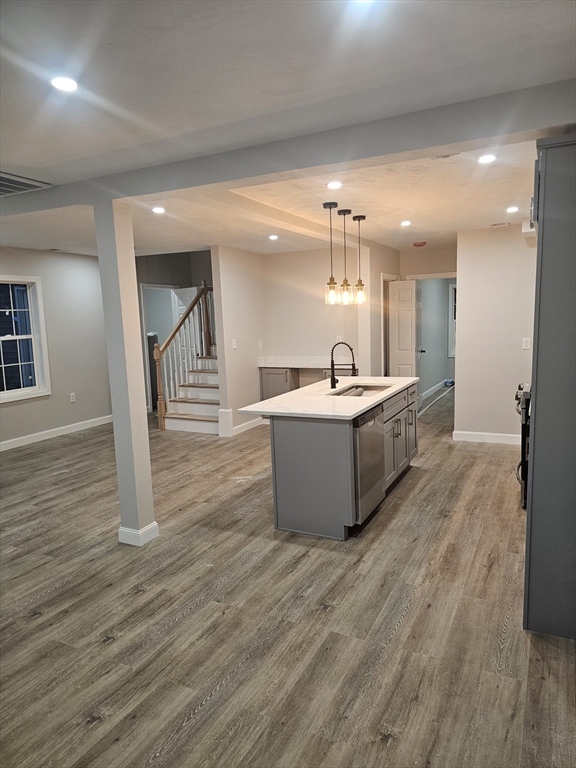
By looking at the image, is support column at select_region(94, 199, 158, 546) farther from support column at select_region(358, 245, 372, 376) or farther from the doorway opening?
the doorway opening

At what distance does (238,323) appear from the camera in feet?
22.6

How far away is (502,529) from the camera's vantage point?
3609 millimetres

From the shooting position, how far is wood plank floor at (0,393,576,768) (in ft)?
6.14

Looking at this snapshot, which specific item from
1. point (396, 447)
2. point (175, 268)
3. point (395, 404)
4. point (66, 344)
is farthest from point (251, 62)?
point (175, 268)

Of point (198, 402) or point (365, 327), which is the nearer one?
point (365, 327)

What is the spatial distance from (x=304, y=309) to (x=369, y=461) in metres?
4.04

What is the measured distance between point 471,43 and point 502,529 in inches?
119

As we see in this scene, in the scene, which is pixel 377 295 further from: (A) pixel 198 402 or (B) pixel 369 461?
(B) pixel 369 461

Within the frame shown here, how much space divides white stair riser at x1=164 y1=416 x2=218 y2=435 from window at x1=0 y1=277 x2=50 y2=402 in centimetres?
169

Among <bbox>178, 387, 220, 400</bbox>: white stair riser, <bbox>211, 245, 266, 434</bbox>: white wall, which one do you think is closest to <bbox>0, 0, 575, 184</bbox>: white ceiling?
<bbox>211, 245, 266, 434</bbox>: white wall

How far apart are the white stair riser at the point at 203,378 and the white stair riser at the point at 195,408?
1.49 ft

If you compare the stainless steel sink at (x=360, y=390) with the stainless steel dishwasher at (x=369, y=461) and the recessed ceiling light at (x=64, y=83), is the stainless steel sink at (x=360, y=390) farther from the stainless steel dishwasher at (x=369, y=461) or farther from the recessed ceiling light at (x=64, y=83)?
the recessed ceiling light at (x=64, y=83)

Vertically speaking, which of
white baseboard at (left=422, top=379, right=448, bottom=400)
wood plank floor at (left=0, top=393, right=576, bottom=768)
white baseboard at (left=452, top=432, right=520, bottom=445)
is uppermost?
white baseboard at (left=422, top=379, right=448, bottom=400)

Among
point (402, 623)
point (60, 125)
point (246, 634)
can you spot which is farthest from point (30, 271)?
point (402, 623)
